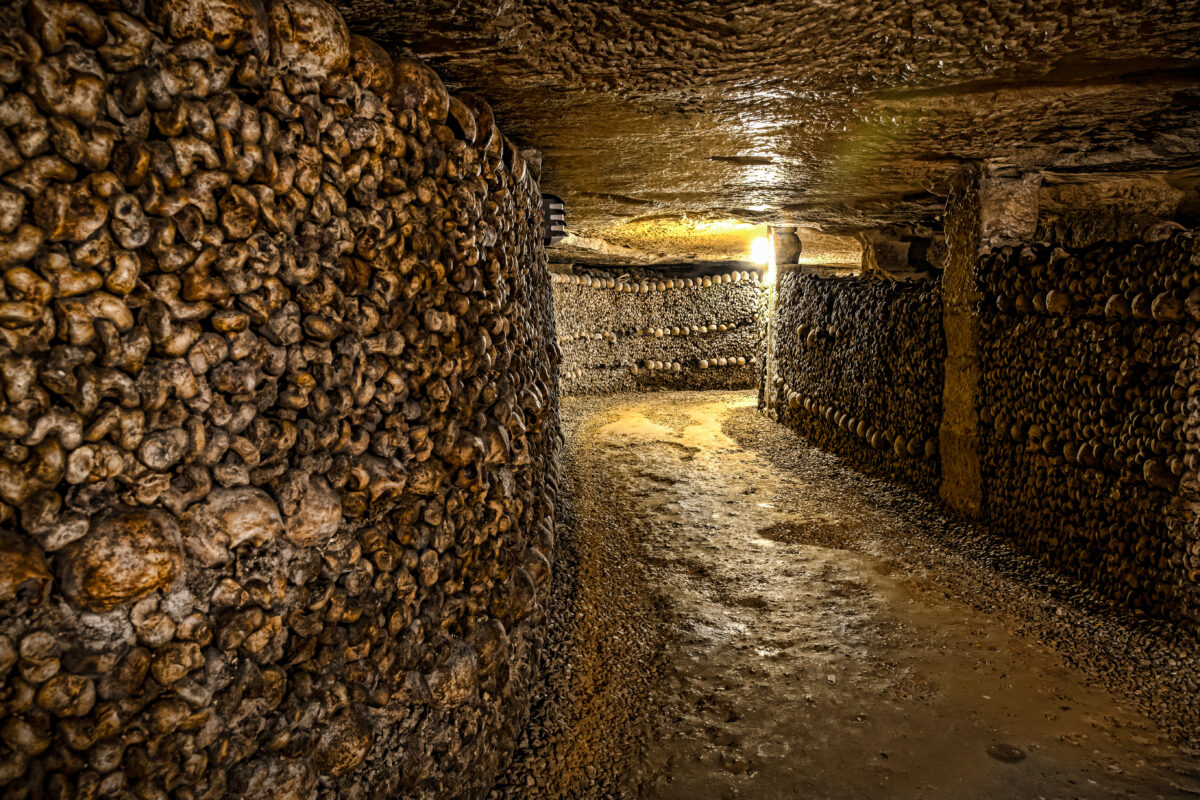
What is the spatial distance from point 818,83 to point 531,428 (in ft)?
6.88

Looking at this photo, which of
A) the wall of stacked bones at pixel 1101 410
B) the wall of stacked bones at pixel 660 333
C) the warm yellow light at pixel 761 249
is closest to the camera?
the wall of stacked bones at pixel 1101 410

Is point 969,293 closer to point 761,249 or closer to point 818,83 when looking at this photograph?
point 818,83

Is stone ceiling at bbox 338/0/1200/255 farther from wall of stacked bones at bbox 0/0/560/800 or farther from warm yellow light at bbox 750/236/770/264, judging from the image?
warm yellow light at bbox 750/236/770/264

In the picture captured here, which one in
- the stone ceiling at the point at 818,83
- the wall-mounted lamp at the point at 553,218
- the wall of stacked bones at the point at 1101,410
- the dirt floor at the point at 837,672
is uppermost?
the stone ceiling at the point at 818,83

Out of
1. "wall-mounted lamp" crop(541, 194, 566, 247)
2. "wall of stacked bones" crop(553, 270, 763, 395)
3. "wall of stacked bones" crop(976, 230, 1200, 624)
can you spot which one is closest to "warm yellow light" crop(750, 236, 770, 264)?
"wall of stacked bones" crop(553, 270, 763, 395)

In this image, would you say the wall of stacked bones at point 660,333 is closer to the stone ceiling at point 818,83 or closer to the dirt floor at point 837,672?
the stone ceiling at point 818,83

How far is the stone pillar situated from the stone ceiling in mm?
181

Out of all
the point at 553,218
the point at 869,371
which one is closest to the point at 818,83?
the point at 553,218

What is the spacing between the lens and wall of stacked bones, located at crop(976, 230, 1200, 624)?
113 inches

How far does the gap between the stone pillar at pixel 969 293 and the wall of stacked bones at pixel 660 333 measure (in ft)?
21.8

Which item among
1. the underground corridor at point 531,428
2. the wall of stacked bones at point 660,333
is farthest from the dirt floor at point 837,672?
the wall of stacked bones at point 660,333

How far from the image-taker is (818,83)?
3.00 metres

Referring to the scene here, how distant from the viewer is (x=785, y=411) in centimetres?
806

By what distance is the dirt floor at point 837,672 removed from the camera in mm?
2299
